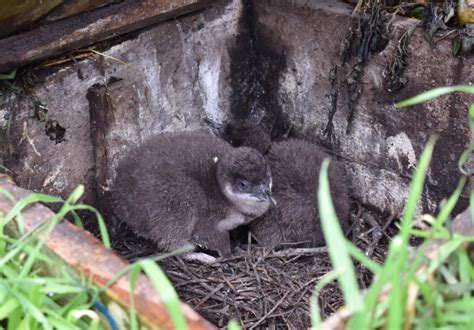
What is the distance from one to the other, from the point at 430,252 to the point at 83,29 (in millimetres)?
2072

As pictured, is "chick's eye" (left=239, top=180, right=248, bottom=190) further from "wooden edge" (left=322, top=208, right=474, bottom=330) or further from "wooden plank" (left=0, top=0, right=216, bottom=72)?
"wooden edge" (left=322, top=208, right=474, bottom=330)

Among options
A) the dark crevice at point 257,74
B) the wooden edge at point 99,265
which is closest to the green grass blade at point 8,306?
the wooden edge at point 99,265

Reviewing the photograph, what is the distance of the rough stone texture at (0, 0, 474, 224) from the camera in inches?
131

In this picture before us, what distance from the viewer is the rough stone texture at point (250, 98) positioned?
3332 mm

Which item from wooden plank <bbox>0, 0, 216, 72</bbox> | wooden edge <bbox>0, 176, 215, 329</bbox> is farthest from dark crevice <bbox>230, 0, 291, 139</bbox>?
wooden edge <bbox>0, 176, 215, 329</bbox>

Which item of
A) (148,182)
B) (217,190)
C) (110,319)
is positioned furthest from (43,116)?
(110,319)

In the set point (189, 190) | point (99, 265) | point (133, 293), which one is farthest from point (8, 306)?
point (189, 190)

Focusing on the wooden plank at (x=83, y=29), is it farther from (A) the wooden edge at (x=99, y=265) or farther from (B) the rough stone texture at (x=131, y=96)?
(A) the wooden edge at (x=99, y=265)

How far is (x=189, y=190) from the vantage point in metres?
3.32

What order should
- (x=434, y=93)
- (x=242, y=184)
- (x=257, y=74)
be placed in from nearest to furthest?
(x=434, y=93)
(x=242, y=184)
(x=257, y=74)

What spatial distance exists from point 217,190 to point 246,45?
3.94ft

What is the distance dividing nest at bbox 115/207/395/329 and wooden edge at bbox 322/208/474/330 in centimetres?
131

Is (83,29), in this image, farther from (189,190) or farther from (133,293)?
(133,293)

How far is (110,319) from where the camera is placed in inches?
73.8
